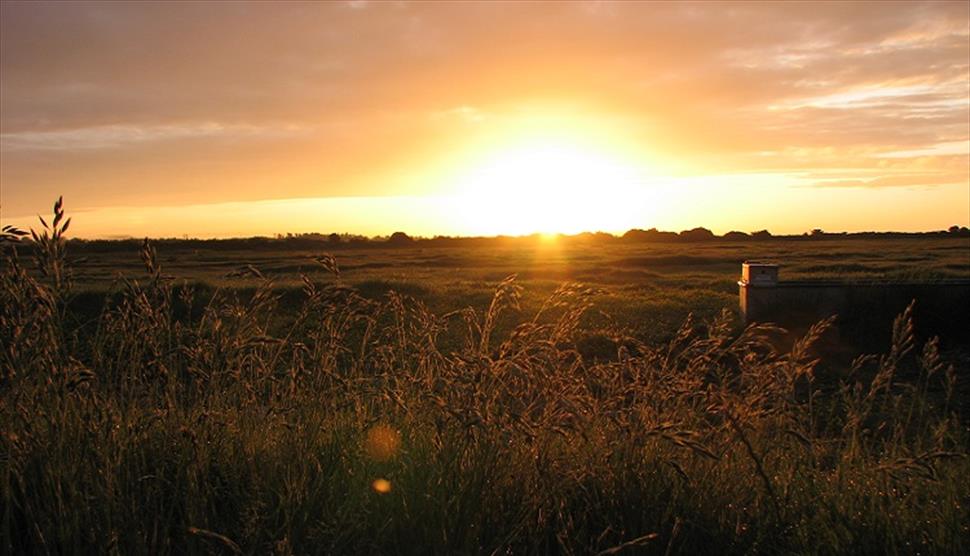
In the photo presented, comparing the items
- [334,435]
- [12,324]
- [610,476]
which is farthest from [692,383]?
[12,324]

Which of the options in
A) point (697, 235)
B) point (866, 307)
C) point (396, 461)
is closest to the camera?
point (396, 461)

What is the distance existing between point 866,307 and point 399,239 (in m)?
66.3

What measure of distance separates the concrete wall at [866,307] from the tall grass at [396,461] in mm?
12604

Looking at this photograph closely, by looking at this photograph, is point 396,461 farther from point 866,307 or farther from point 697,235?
point 697,235

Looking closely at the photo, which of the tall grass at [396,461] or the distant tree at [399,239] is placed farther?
the distant tree at [399,239]

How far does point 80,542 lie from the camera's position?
285cm

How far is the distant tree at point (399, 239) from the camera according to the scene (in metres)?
79.8

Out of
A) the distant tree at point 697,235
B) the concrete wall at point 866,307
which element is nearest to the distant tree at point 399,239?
the distant tree at point 697,235

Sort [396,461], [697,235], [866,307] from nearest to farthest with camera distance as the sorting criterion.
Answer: [396,461], [866,307], [697,235]

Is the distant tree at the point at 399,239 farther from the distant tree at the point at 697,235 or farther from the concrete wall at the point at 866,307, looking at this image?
the concrete wall at the point at 866,307

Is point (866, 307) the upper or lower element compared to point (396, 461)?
lower

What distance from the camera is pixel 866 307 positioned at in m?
15.9

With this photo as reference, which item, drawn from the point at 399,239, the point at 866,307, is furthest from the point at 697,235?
the point at 866,307

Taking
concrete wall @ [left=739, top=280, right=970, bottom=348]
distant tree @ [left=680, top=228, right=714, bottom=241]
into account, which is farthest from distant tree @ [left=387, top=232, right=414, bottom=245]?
concrete wall @ [left=739, top=280, right=970, bottom=348]
